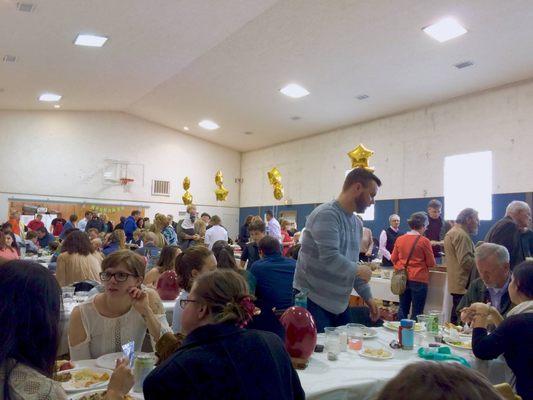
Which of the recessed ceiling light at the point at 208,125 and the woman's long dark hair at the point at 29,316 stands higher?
the recessed ceiling light at the point at 208,125

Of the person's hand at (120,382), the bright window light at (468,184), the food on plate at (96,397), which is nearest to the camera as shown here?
the person's hand at (120,382)

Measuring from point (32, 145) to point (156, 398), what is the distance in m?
14.4

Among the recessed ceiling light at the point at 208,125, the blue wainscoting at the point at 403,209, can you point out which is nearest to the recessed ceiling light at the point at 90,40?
the recessed ceiling light at the point at 208,125

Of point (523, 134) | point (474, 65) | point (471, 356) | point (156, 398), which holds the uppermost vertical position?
point (474, 65)

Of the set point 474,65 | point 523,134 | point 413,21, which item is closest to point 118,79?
point 413,21

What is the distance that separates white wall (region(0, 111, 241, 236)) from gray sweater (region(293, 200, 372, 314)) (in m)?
13.1

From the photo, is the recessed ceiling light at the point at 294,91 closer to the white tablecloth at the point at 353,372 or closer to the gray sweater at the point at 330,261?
the gray sweater at the point at 330,261

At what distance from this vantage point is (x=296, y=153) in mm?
14406

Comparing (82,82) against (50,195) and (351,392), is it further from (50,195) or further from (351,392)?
(351,392)

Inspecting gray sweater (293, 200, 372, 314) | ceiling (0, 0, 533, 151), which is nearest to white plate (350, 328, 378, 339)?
gray sweater (293, 200, 372, 314)

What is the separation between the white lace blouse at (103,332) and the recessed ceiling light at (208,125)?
12.2m

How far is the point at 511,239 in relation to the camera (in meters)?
4.12

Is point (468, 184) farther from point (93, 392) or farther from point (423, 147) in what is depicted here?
point (93, 392)

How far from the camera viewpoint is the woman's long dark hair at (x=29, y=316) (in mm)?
1184
